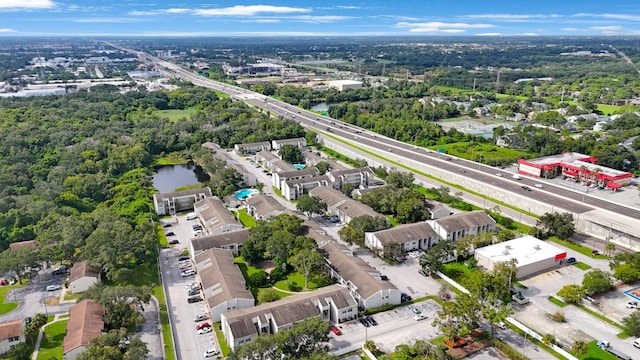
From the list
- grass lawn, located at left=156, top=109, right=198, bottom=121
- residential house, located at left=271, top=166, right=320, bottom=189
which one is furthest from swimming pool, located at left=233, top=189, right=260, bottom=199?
grass lawn, located at left=156, top=109, right=198, bottom=121

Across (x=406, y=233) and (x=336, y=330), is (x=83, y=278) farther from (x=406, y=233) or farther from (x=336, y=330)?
(x=406, y=233)

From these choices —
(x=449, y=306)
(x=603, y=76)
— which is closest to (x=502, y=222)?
(x=449, y=306)

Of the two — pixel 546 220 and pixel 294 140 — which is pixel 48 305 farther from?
pixel 294 140

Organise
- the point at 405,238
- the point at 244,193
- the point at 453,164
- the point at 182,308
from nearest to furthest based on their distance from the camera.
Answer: the point at 182,308 < the point at 405,238 < the point at 244,193 < the point at 453,164

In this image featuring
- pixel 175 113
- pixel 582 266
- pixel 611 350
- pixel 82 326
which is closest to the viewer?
pixel 611 350

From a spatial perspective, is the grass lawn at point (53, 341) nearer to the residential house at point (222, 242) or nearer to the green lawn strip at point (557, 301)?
the residential house at point (222, 242)

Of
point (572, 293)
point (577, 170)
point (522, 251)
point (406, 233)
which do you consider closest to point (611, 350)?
point (572, 293)

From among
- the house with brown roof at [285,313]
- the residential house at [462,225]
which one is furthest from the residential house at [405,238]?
the house with brown roof at [285,313]

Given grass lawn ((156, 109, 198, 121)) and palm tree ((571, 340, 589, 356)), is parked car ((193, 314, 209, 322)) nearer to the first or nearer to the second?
palm tree ((571, 340, 589, 356))
